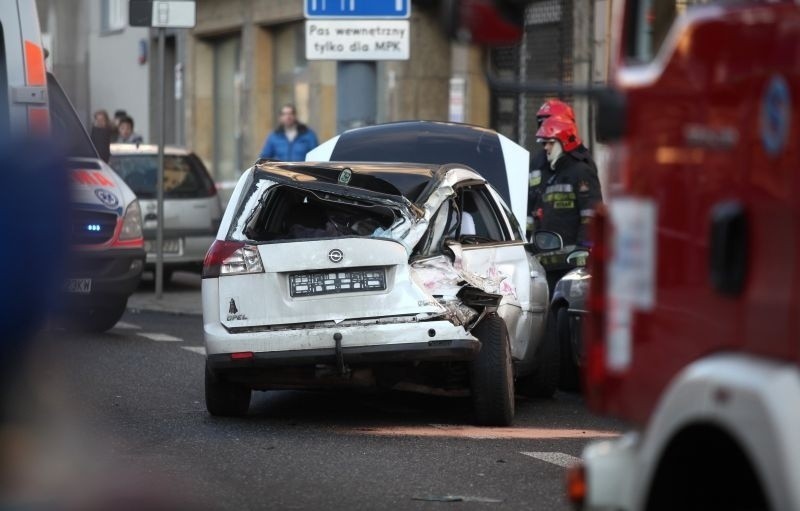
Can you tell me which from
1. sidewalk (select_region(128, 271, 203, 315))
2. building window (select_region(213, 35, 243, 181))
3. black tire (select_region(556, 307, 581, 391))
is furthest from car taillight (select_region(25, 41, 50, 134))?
building window (select_region(213, 35, 243, 181))

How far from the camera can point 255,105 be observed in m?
30.8

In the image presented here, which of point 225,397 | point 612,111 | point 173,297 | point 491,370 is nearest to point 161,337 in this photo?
point 173,297

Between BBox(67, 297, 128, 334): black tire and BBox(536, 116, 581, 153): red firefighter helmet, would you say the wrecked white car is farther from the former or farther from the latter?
BBox(67, 297, 128, 334): black tire

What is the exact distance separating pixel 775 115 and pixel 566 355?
25.7 feet

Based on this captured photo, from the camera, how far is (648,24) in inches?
183

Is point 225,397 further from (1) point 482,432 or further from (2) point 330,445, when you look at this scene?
(1) point 482,432

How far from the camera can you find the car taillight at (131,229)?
14.1 meters

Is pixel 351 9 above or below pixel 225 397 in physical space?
above

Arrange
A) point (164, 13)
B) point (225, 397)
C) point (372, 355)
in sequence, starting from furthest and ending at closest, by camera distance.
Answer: point (164, 13) → point (225, 397) → point (372, 355)

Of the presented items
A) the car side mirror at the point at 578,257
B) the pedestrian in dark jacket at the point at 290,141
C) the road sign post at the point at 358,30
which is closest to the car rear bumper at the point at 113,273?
the road sign post at the point at 358,30

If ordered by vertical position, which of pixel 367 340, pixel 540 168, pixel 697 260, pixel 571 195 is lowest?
pixel 367 340

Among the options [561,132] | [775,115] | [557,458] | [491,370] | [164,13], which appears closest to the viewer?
[775,115]

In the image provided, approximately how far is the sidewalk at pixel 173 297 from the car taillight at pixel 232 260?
783 centimetres

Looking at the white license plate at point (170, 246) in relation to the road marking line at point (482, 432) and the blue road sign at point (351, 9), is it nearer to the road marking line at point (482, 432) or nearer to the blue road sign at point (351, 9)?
the blue road sign at point (351, 9)
